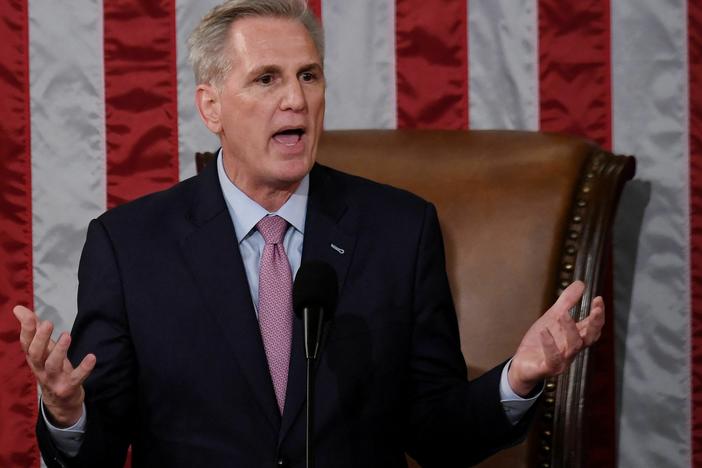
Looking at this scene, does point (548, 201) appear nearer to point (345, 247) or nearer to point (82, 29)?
point (345, 247)

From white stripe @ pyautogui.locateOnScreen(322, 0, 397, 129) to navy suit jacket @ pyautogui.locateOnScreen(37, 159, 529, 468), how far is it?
23.9 inches

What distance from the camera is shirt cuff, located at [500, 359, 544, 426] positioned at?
171cm

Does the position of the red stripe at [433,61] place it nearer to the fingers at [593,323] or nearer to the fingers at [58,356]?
the fingers at [593,323]

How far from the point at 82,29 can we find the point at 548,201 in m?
1.14

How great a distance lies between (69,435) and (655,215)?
4.45 ft

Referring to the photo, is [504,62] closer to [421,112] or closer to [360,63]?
[421,112]

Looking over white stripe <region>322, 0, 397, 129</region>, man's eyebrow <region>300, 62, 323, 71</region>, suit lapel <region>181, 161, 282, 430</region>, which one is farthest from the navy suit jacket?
white stripe <region>322, 0, 397, 129</region>

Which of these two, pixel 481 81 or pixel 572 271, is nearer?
pixel 572 271

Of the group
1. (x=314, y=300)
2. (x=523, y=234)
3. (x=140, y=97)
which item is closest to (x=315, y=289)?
(x=314, y=300)

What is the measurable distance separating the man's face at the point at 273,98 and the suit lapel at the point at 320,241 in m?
0.07

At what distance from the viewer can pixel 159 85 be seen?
2.54 meters

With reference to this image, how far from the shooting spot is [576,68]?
244cm

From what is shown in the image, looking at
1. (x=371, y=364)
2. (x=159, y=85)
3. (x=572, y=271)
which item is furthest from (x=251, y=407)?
(x=159, y=85)

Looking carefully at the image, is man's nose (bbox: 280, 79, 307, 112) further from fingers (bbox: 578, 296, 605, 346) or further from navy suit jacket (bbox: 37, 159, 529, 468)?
fingers (bbox: 578, 296, 605, 346)
